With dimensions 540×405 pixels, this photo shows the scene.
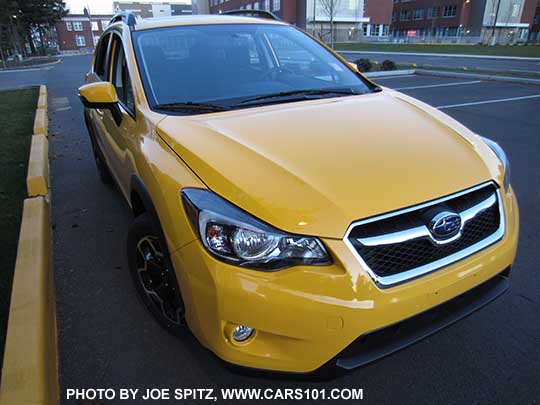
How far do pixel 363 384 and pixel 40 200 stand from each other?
3.26m

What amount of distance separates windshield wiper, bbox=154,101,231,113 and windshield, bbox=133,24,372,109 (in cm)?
2

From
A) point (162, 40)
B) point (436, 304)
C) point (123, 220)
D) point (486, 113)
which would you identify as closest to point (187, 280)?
point (436, 304)

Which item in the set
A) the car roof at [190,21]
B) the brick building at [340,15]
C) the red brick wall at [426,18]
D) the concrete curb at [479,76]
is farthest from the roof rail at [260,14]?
the red brick wall at [426,18]

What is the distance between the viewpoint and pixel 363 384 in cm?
211

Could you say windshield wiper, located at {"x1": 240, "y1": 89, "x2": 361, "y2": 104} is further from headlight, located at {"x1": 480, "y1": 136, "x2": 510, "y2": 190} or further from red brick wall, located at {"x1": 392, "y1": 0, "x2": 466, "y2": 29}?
red brick wall, located at {"x1": 392, "y1": 0, "x2": 466, "y2": 29}

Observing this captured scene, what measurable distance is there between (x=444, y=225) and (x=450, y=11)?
71.7 metres

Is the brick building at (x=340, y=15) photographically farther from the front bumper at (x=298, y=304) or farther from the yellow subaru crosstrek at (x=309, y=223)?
the front bumper at (x=298, y=304)

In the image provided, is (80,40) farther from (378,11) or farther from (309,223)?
(309,223)

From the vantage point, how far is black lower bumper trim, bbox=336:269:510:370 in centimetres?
168

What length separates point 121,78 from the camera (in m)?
3.10

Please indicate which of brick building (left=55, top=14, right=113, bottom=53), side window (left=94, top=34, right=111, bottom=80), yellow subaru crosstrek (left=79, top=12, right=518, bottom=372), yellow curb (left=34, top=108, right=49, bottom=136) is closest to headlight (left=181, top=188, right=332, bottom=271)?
yellow subaru crosstrek (left=79, top=12, right=518, bottom=372)

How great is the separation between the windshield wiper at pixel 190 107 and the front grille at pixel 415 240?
1.31m

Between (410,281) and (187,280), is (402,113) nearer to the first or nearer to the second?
(410,281)

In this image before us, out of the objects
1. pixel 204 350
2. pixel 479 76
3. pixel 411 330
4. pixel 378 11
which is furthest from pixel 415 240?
pixel 378 11
